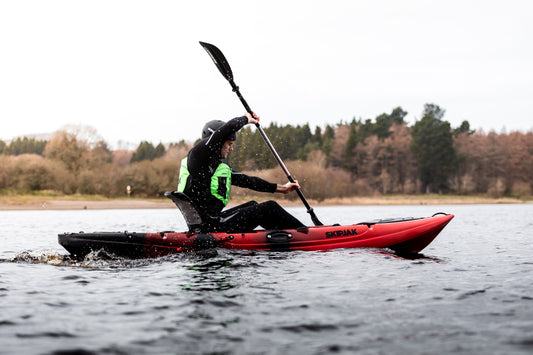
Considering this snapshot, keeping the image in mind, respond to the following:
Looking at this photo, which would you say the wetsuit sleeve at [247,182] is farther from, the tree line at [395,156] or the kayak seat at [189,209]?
the tree line at [395,156]

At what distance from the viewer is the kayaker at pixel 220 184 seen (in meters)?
5.75

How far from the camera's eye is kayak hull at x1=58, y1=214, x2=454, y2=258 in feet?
19.9

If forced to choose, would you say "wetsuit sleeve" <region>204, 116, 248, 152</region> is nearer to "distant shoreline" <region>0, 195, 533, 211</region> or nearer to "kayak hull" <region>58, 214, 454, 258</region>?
"kayak hull" <region>58, 214, 454, 258</region>

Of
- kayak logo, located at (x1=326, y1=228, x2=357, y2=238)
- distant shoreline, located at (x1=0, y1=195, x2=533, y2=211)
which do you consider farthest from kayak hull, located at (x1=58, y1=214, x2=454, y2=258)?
distant shoreline, located at (x1=0, y1=195, x2=533, y2=211)

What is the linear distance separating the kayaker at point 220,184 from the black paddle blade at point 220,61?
105 cm

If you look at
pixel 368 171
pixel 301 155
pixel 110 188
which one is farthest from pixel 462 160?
pixel 110 188

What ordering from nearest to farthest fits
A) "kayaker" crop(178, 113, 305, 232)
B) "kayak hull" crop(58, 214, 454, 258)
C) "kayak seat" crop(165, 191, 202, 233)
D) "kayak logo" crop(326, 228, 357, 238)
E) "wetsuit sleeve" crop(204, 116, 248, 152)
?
"wetsuit sleeve" crop(204, 116, 248, 152) < "kayaker" crop(178, 113, 305, 232) < "kayak seat" crop(165, 191, 202, 233) < "kayak hull" crop(58, 214, 454, 258) < "kayak logo" crop(326, 228, 357, 238)

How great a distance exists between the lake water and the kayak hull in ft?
0.49

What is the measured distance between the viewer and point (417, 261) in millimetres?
6344

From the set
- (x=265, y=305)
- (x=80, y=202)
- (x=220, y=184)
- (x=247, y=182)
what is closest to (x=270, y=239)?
(x=247, y=182)

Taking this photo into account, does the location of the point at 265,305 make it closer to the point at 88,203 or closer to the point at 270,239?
the point at 270,239

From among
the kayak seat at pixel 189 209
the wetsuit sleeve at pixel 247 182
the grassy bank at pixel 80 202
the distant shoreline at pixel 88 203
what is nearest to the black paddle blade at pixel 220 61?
the wetsuit sleeve at pixel 247 182

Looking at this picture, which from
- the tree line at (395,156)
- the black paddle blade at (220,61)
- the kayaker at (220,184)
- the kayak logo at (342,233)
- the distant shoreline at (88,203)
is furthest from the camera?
the tree line at (395,156)

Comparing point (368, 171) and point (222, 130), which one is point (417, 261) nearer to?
point (222, 130)
